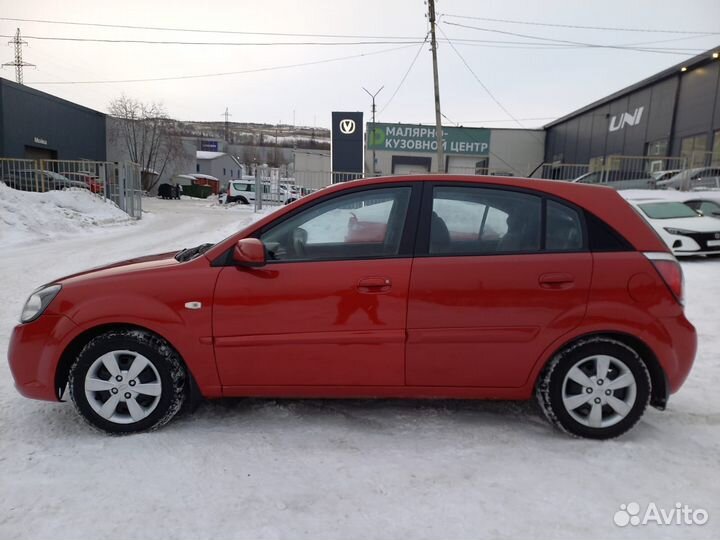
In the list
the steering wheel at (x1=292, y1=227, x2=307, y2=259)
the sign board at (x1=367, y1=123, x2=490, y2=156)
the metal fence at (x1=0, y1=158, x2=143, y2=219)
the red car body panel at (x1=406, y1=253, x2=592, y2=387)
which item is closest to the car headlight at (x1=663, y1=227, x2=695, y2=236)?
the red car body panel at (x1=406, y1=253, x2=592, y2=387)

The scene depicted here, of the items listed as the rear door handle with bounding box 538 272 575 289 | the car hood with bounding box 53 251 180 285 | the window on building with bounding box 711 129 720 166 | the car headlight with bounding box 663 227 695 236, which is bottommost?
the car hood with bounding box 53 251 180 285

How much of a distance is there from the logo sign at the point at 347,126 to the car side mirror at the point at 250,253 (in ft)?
76.8

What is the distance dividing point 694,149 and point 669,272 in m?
23.0

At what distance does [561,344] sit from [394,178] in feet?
4.69

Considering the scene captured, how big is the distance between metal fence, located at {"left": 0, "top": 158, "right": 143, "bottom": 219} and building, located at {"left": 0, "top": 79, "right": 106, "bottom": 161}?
38.4 ft

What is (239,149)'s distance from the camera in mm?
116750

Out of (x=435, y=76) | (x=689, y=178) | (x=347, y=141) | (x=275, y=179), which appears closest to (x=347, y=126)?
(x=347, y=141)

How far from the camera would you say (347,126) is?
25141mm

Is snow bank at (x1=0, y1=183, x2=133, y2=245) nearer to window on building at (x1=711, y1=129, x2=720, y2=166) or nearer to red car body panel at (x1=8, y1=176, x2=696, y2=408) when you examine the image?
red car body panel at (x1=8, y1=176, x2=696, y2=408)

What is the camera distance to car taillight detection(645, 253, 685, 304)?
2799 millimetres

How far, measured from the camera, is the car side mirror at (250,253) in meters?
2.74

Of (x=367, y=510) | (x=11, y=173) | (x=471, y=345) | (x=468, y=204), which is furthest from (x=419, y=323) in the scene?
(x=11, y=173)

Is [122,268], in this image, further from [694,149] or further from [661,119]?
[661,119]

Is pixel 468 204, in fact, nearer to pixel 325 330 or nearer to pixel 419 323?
pixel 419 323
